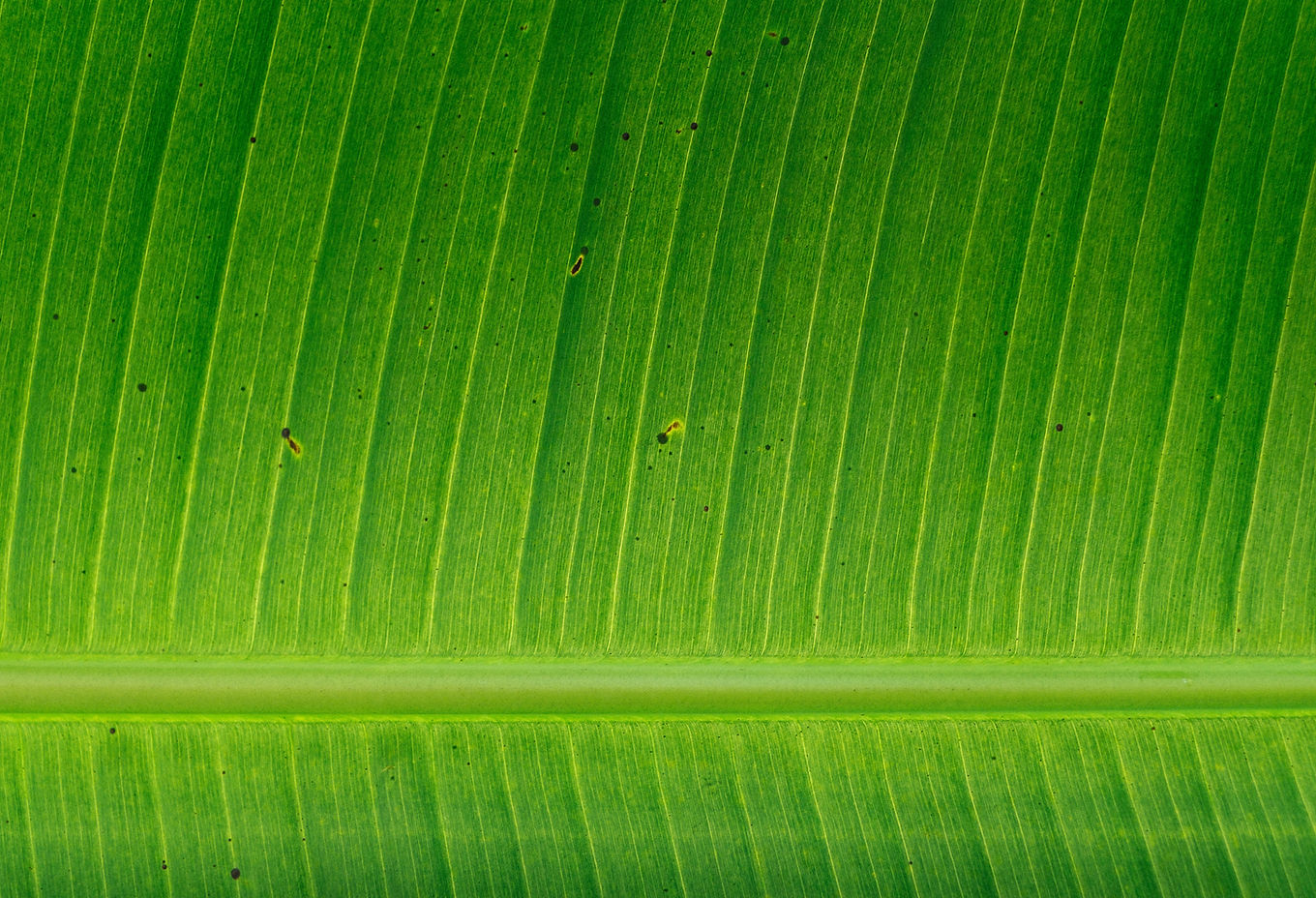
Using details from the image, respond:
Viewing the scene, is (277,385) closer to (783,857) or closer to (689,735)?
(689,735)

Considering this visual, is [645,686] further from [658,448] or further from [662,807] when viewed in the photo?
[658,448]

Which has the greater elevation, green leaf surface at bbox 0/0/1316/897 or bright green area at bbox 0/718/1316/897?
green leaf surface at bbox 0/0/1316/897

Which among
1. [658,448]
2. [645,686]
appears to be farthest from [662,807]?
[658,448]

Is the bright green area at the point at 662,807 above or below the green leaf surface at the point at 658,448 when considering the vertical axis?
below

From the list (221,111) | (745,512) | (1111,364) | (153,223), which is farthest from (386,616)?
(1111,364)

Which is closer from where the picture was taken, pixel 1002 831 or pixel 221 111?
pixel 221 111
